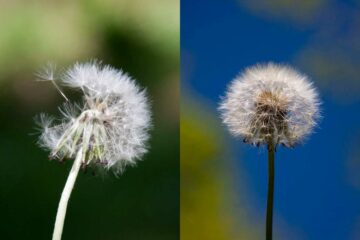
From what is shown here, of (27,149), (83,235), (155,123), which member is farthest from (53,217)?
(155,123)

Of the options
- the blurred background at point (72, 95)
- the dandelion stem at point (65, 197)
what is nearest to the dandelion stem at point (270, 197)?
the blurred background at point (72, 95)

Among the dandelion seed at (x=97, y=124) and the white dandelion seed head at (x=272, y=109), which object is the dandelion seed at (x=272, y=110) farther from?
the dandelion seed at (x=97, y=124)

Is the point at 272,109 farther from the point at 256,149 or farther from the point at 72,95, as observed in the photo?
the point at 72,95

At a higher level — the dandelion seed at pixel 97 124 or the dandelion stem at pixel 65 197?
the dandelion seed at pixel 97 124

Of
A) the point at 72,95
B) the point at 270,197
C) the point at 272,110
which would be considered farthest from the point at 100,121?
the point at 270,197

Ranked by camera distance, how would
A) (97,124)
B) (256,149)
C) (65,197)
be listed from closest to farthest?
(97,124) → (65,197) → (256,149)

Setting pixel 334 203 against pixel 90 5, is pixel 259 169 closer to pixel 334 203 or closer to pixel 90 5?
pixel 334 203

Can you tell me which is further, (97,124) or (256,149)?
(256,149)
